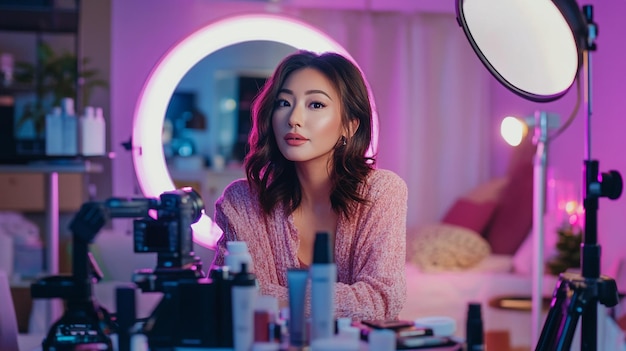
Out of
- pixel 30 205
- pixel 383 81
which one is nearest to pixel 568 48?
pixel 383 81

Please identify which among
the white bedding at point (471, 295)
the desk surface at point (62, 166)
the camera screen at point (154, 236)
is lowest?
the white bedding at point (471, 295)

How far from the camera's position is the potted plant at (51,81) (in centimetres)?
418

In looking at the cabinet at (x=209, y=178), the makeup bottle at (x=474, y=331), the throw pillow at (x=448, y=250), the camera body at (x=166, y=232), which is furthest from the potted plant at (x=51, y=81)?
the makeup bottle at (x=474, y=331)

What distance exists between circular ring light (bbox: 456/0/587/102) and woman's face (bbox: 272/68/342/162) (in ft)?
1.16

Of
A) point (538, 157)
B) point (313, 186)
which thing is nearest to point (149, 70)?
point (538, 157)

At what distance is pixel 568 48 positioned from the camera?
1.51 m

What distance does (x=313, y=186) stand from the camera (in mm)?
1761

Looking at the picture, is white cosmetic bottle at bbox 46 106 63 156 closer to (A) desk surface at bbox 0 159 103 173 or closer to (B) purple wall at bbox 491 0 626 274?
(A) desk surface at bbox 0 159 103 173

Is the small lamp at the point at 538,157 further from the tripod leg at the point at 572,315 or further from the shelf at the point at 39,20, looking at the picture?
the shelf at the point at 39,20

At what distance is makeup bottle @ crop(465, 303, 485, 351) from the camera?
1.03m

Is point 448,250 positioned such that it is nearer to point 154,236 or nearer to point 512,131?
point 512,131

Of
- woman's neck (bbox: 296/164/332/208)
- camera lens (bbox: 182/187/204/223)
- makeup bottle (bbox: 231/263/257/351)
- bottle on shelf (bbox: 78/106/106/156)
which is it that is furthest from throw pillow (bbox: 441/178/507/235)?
makeup bottle (bbox: 231/263/257/351)

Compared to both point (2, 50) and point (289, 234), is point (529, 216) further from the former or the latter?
point (2, 50)

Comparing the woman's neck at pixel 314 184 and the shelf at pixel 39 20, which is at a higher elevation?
the shelf at pixel 39 20
